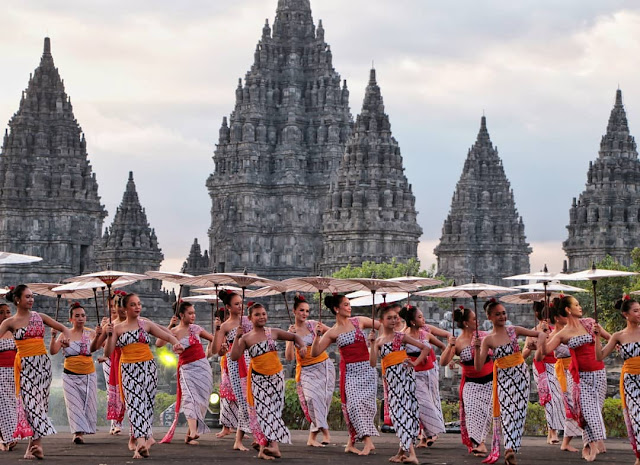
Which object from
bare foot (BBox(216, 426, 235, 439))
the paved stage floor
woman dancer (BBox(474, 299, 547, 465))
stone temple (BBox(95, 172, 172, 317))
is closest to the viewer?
woman dancer (BBox(474, 299, 547, 465))

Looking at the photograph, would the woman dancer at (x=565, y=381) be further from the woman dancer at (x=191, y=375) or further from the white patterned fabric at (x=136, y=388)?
the white patterned fabric at (x=136, y=388)

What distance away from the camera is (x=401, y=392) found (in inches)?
928

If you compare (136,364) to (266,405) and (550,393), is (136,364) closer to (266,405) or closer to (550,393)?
(266,405)

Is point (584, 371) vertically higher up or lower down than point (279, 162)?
lower down

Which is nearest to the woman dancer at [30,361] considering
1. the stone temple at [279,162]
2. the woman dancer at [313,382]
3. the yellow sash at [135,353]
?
the yellow sash at [135,353]

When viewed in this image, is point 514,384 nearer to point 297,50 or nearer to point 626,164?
point 626,164

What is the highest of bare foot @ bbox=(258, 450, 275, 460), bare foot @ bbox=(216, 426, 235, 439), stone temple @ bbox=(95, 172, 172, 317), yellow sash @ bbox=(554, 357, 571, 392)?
stone temple @ bbox=(95, 172, 172, 317)

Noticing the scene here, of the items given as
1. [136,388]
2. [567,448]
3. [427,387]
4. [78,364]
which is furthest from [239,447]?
[567,448]

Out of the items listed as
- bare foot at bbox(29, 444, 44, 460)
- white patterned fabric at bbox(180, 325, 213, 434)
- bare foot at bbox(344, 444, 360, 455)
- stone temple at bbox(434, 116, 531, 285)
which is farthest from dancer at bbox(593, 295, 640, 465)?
stone temple at bbox(434, 116, 531, 285)

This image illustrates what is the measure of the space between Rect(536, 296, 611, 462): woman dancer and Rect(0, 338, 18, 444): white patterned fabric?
7977mm

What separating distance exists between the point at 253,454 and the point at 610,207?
85.0m

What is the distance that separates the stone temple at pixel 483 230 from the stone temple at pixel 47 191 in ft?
96.6

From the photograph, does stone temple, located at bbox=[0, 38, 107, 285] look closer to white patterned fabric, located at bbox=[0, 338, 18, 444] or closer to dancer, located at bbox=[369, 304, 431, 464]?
white patterned fabric, located at bbox=[0, 338, 18, 444]

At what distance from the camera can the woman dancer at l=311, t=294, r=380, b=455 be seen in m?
24.2
